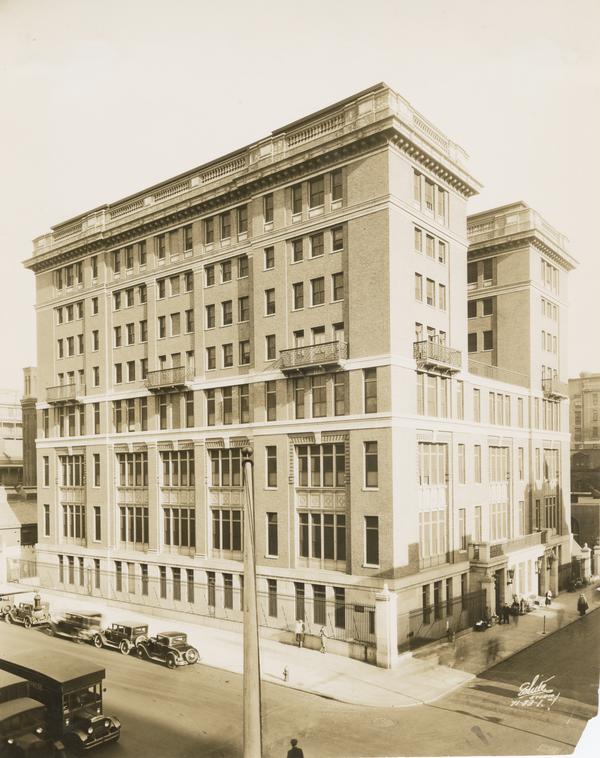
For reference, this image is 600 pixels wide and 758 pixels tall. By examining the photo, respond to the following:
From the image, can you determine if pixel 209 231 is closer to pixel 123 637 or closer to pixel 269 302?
pixel 269 302

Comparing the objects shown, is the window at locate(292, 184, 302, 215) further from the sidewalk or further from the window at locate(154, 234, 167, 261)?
the sidewalk

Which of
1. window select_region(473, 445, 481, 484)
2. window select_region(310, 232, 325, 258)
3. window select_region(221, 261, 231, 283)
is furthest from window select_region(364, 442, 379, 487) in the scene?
window select_region(221, 261, 231, 283)

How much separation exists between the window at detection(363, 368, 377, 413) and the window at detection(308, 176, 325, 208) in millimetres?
8218

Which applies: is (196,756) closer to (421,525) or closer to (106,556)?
(421,525)

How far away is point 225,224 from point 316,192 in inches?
244

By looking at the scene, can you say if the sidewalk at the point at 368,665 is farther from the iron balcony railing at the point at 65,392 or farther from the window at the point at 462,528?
the iron balcony railing at the point at 65,392

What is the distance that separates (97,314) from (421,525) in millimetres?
22556

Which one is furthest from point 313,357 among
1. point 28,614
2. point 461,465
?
point 28,614

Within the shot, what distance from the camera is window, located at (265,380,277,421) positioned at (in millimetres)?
32469

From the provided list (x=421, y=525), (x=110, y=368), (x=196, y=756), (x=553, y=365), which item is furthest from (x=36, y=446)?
(x=553, y=365)

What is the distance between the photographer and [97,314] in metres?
39.5

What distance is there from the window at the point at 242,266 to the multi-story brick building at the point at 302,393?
12 centimetres

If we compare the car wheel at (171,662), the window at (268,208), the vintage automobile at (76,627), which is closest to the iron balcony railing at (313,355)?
the window at (268,208)

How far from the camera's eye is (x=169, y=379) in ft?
120
